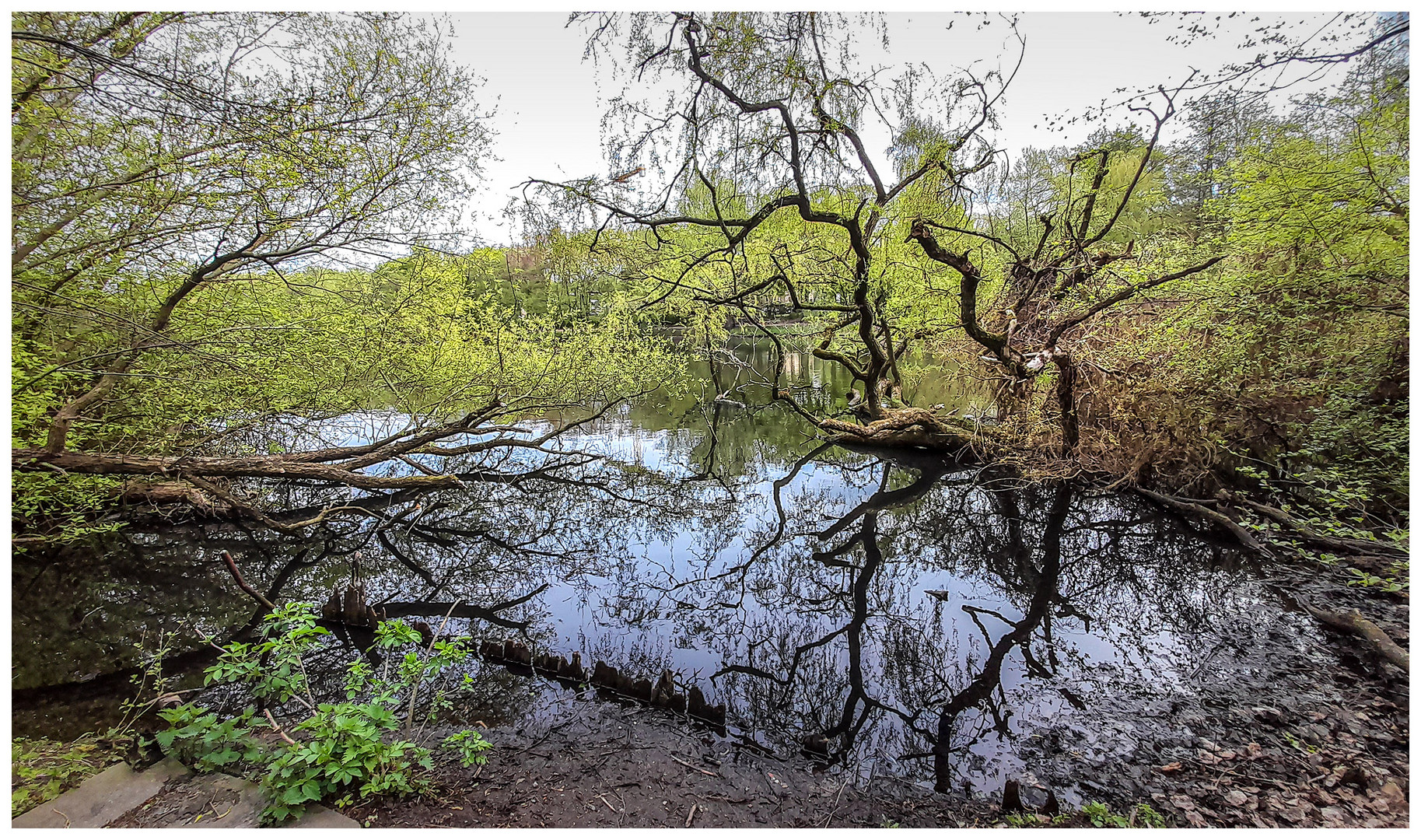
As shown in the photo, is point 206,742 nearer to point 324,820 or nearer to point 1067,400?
point 324,820

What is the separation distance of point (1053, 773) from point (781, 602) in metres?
2.82

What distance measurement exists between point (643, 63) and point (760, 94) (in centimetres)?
126

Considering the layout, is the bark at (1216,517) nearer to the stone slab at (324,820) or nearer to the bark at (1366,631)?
the bark at (1366,631)

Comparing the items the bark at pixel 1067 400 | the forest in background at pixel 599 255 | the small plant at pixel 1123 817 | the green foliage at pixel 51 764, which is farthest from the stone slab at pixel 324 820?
the bark at pixel 1067 400

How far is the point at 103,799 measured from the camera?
245 centimetres

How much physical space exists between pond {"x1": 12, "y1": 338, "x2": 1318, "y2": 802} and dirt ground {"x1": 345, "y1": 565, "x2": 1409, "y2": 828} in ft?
0.45

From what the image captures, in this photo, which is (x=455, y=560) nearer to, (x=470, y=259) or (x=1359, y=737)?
(x=470, y=259)

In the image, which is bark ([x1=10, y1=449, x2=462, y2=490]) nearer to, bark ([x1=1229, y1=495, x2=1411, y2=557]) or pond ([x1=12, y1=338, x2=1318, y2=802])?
pond ([x1=12, y1=338, x2=1318, y2=802])

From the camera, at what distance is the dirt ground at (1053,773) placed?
A: 260cm

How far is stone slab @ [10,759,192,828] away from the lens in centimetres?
229

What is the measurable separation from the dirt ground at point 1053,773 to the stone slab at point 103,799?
1.04m

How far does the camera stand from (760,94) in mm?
5348

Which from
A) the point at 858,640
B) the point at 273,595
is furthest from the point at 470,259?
the point at 858,640
